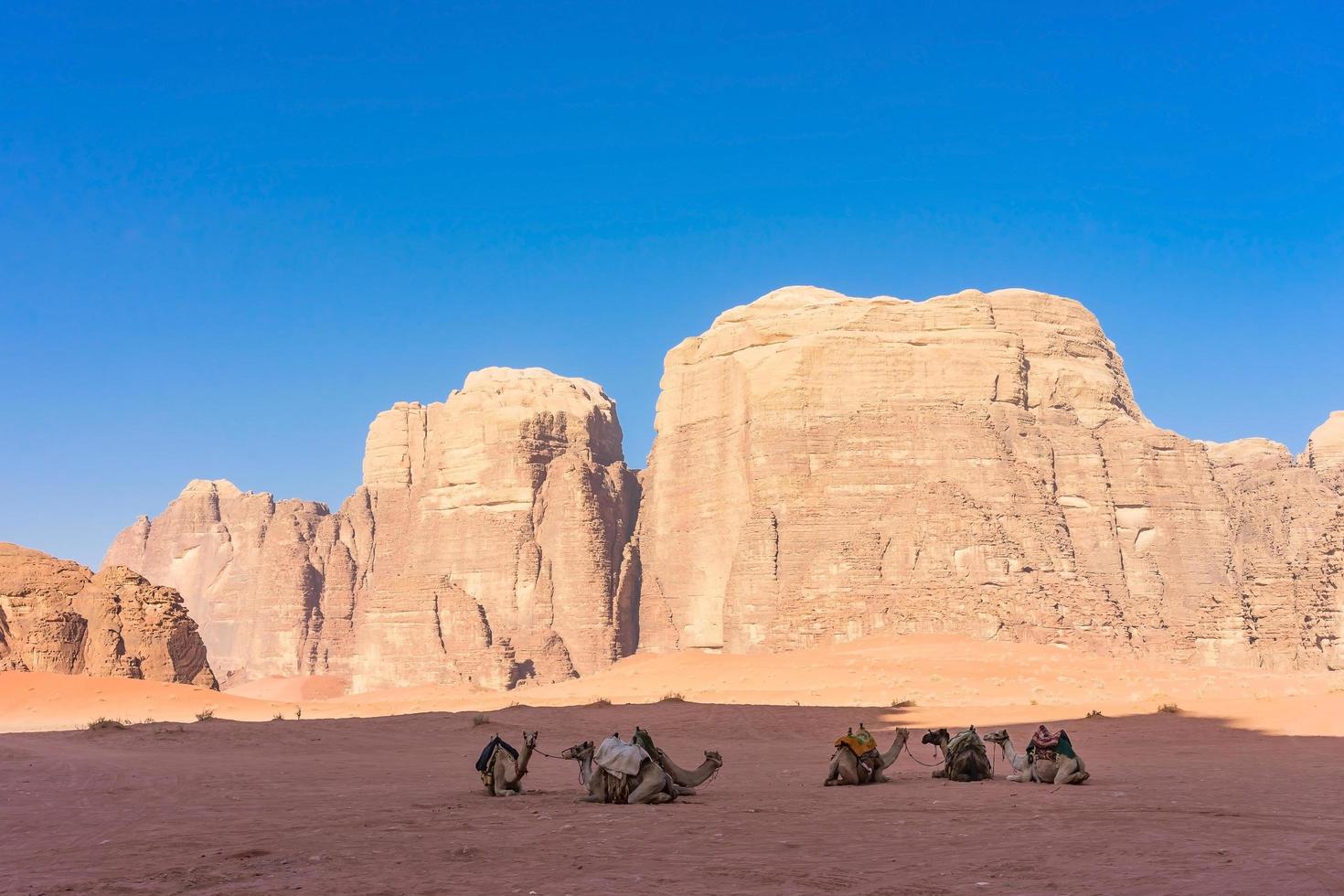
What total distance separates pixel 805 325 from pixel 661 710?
3735 centimetres

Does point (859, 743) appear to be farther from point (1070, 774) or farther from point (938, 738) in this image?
point (1070, 774)

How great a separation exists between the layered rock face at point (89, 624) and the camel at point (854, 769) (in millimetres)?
25589

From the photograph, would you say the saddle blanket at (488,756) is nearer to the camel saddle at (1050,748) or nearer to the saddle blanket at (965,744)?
the saddle blanket at (965,744)

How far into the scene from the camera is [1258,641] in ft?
140

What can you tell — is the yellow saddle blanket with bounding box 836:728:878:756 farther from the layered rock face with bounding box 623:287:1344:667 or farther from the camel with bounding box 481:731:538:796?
the layered rock face with bounding box 623:287:1344:667

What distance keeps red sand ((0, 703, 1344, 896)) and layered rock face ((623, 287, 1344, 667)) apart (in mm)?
30813

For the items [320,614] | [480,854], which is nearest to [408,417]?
[320,614]

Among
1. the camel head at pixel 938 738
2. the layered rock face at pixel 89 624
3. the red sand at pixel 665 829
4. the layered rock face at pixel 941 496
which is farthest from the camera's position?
the layered rock face at pixel 941 496

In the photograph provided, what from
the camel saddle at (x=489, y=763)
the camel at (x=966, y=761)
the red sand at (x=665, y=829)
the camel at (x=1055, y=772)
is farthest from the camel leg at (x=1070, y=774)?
the camel saddle at (x=489, y=763)

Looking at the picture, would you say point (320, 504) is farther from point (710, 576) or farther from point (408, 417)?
point (710, 576)

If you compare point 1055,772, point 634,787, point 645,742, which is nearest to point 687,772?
point 645,742

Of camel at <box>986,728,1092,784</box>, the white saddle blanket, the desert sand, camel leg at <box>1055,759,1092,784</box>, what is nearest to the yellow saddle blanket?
the desert sand

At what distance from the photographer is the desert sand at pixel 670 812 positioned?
813 cm

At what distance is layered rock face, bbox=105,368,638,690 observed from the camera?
6969 centimetres
